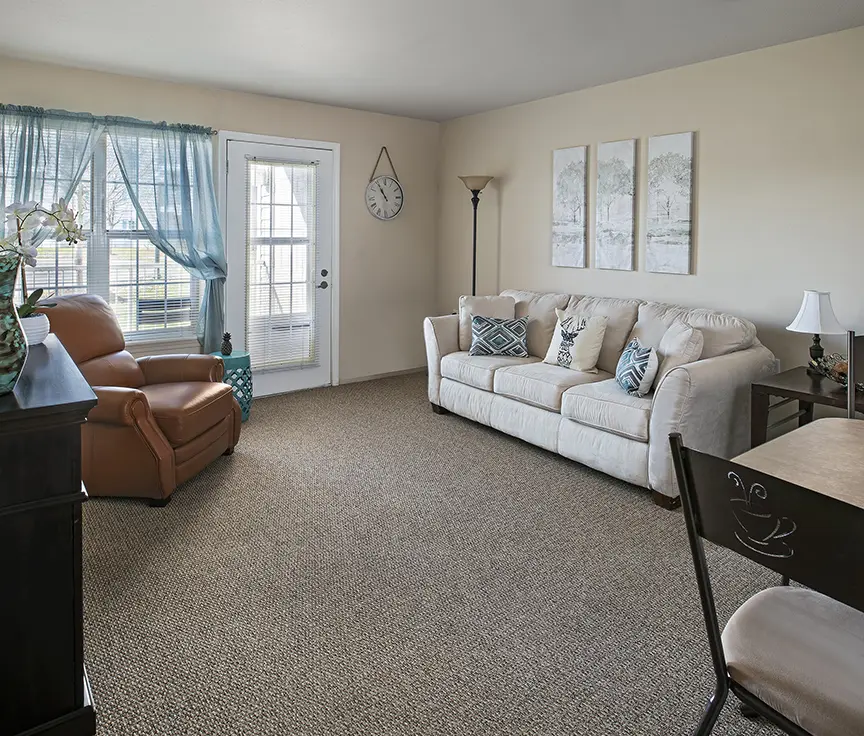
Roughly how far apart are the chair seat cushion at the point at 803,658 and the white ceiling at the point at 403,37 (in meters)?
2.79

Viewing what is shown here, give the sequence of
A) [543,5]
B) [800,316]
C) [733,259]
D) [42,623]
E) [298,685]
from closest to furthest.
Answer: [42,623] → [298,685] → [543,5] → [800,316] → [733,259]

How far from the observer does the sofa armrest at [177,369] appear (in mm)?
4051

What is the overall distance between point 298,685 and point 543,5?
3.10 m

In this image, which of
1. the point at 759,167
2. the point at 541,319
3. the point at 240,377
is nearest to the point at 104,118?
the point at 240,377

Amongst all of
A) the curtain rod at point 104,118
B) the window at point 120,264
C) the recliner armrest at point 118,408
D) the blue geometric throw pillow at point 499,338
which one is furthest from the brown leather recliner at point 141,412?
the blue geometric throw pillow at point 499,338

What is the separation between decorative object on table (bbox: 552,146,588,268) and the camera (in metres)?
5.11

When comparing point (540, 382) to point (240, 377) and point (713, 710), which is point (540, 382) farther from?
point (713, 710)

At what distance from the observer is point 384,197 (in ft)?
20.3

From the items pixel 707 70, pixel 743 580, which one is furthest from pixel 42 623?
pixel 707 70

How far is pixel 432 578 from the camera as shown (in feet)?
8.95

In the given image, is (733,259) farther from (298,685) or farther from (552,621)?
(298,685)

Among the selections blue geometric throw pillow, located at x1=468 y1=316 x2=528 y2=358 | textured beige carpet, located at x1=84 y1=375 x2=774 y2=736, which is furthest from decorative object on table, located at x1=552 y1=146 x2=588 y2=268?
textured beige carpet, located at x1=84 y1=375 x2=774 y2=736

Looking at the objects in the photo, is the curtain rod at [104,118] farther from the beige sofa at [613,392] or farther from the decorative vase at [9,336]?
the decorative vase at [9,336]

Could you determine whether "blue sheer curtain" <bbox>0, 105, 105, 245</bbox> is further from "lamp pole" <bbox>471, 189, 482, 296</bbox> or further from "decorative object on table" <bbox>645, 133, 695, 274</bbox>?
"decorative object on table" <bbox>645, 133, 695, 274</bbox>
